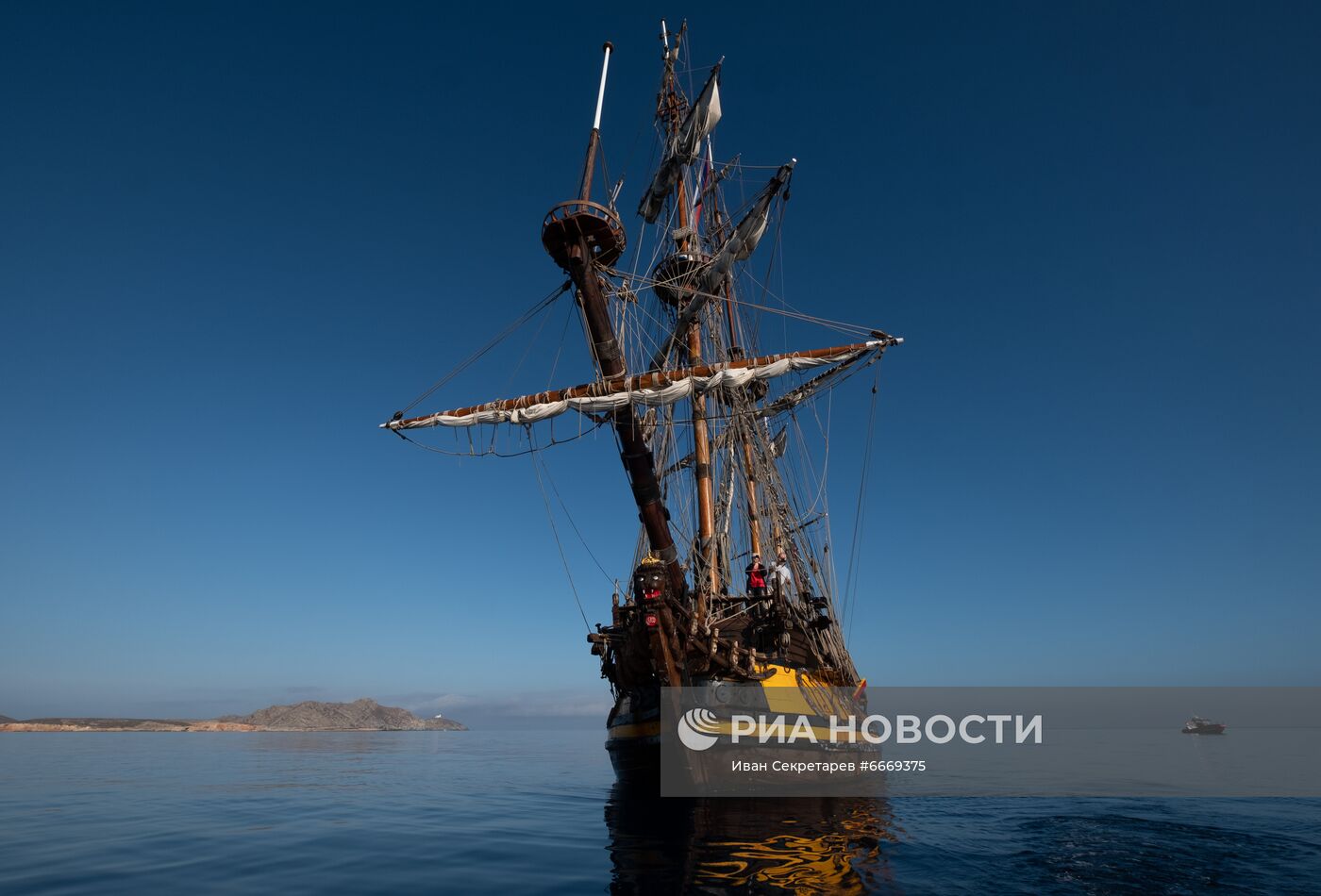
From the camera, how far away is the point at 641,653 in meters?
16.9

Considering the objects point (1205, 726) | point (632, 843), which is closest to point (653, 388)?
point (632, 843)

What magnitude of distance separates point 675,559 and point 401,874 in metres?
10.6

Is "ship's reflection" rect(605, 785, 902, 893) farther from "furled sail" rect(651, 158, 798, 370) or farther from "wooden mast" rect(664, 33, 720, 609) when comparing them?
"furled sail" rect(651, 158, 798, 370)

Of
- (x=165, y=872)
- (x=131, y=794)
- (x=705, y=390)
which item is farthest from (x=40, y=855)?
(x=705, y=390)

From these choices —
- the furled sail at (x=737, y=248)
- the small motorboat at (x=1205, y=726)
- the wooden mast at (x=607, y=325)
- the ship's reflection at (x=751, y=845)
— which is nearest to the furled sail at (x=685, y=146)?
the furled sail at (x=737, y=248)

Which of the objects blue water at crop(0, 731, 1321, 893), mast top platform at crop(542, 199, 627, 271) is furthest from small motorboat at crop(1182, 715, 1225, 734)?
mast top platform at crop(542, 199, 627, 271)

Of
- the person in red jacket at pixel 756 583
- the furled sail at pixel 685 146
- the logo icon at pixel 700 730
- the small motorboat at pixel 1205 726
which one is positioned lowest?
the small motorboat at pixel 1205 726

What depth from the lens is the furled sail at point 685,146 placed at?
25.4m

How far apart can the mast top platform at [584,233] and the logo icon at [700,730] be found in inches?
498

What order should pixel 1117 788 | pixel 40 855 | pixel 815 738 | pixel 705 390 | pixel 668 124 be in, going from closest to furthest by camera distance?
pixel 40 855 → pixel 815 738 → pixel 705 390 → pixel 1117 788 → pixel 668 124

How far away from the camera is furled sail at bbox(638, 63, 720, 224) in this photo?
25.4 metres

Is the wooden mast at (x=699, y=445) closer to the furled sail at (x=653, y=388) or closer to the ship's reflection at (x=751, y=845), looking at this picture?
the furled sail at (x=653, y=388)

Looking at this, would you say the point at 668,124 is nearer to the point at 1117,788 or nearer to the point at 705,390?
the point at 705,390

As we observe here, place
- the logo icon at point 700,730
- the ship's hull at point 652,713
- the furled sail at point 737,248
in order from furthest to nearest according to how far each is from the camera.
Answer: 1. the furled sail at point 737,248
2. the ship's hull at point 652,713
3. the logo icon at point 700,730
